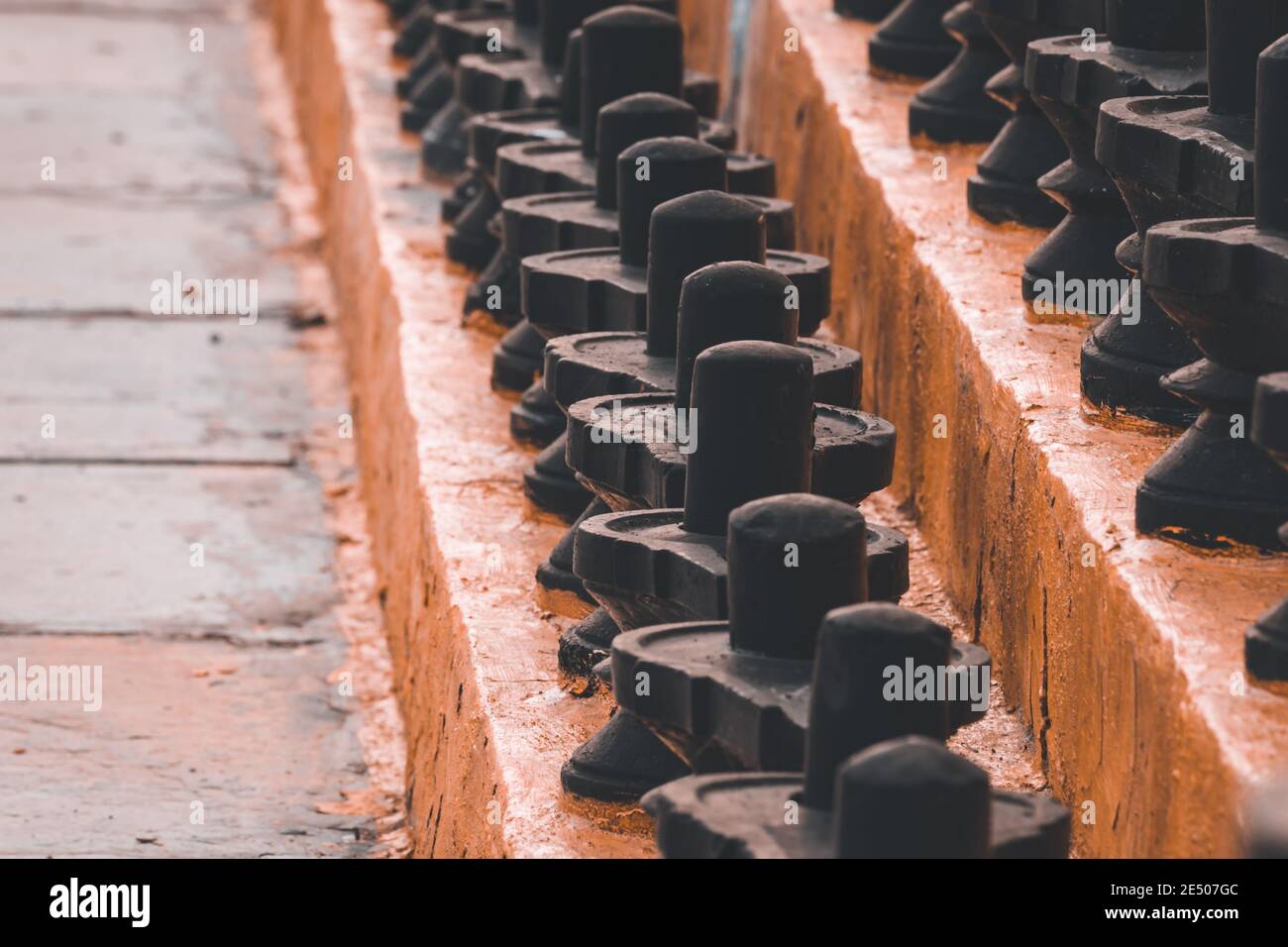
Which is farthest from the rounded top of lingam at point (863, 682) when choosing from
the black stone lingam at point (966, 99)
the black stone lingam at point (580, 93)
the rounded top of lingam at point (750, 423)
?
the black stone lingam at point (966, 99)

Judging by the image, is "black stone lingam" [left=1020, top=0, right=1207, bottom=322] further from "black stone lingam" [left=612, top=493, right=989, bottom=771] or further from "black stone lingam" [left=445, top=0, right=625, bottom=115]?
"black stone lingam" [left=445, top=0, right=625, bottom=115]

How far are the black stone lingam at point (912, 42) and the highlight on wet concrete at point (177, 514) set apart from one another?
1257mm

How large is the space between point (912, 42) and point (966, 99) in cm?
48

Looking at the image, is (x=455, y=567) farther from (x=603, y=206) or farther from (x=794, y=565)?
(x=794, y=565)

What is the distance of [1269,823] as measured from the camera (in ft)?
5.24

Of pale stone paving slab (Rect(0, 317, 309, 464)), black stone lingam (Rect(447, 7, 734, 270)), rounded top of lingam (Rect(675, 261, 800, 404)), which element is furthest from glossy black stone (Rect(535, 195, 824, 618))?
pale stone paving slab (Rect(0, 317, 309, 464))

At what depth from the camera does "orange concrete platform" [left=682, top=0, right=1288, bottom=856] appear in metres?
1.95

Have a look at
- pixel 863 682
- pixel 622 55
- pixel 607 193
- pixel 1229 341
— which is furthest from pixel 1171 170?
pixel 622 55

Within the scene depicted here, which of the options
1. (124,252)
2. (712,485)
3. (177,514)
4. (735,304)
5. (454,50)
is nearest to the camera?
(712,485)

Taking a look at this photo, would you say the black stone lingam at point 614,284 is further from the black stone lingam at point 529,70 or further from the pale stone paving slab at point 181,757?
the black stone lingam at point 529,70

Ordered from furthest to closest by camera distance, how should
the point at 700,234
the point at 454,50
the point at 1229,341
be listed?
the point at 454,50 < the point at 700,234 < the point at 1229,341
